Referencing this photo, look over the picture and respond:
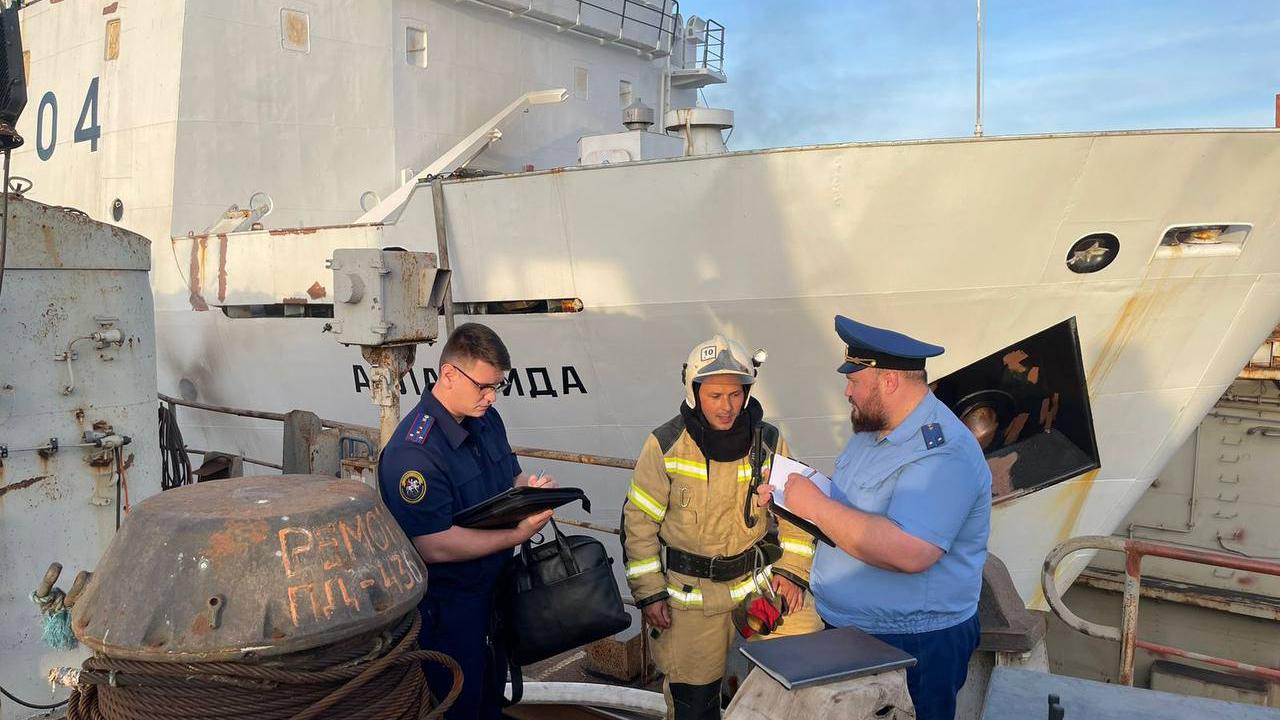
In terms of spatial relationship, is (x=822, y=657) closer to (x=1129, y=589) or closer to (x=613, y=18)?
(x=1129, y=589)

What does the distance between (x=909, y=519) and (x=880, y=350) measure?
46 centimetres

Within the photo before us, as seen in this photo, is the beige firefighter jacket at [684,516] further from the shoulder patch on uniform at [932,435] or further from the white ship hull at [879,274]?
the white ship hull at [879,274]

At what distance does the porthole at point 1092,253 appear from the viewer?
17.6 feet

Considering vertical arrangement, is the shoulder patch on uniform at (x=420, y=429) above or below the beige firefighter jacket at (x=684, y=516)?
above

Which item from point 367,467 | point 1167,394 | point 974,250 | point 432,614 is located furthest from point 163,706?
point 1167,394

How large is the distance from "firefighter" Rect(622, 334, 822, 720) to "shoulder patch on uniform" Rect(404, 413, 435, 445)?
0.66 meters

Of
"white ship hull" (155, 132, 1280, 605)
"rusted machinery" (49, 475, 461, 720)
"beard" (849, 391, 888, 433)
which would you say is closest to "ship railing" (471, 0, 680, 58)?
"white ship hull" (155, 132, 1280, 605)

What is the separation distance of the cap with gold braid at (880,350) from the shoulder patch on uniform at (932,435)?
0.18 metres

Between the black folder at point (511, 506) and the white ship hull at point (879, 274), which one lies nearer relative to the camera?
the black folder at point (511, 506)

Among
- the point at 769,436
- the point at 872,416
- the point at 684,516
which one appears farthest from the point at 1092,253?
the point at 684,516

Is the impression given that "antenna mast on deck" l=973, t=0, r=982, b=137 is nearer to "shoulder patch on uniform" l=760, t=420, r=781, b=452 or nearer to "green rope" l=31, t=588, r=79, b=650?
"shoulder patch on uniform" l=760, t=420, r=781, b=452


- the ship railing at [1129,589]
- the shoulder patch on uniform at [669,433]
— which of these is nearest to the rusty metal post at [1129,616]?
the ship railing at [1129,589]

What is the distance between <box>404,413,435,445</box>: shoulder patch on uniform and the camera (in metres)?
2.69

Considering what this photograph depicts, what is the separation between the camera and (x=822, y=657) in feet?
6.82
